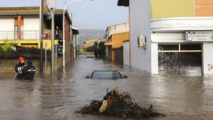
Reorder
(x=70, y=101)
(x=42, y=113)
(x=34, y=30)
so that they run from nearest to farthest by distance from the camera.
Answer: (x=42, y=113)
(x=70, y=101)
(x=34, y=30)

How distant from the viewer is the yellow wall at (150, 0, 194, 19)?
19859 millimetres

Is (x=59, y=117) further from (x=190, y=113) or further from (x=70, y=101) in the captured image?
(x=190, y=113)

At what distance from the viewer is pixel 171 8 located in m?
20.0

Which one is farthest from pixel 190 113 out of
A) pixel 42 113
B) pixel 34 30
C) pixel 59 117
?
pixel 34 30

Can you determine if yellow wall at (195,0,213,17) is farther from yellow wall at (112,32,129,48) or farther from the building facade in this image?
yellow wall at (112,32,129,48)

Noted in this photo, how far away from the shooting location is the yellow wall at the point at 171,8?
19.9 m

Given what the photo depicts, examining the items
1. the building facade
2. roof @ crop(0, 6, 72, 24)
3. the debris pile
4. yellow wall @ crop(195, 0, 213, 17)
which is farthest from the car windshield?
roof @ crop(0, 6, 72, 24)

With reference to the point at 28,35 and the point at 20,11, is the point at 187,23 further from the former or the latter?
the point at 20,11

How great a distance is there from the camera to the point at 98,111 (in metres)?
6.57

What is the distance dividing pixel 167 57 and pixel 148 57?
1.70 m

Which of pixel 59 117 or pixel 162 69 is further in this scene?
pixel 162 69

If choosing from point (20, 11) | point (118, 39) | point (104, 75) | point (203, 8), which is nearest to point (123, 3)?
point (20, 11)

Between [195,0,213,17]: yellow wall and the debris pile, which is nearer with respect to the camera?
the debris pile

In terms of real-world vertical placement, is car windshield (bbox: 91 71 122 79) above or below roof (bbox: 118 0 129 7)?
below
